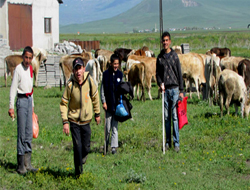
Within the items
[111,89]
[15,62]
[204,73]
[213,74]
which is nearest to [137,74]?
[204,73]

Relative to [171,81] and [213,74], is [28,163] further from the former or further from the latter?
[213,74]

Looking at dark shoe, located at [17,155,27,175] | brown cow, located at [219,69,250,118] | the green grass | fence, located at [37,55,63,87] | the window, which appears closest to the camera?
the green grass

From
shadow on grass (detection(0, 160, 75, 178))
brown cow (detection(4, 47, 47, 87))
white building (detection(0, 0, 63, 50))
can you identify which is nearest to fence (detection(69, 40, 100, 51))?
white building (detection(0, 0, 63, 50))

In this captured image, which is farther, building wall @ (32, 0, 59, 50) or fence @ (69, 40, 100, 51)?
fence @ (69, 40, 100, 51)

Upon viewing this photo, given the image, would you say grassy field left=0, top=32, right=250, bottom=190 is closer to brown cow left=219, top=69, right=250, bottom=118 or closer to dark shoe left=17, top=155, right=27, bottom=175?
dark shoe left=17, top=155, right=27, bottom=175

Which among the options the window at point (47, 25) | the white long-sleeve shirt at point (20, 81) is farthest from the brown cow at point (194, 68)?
the window at point (47, 25)

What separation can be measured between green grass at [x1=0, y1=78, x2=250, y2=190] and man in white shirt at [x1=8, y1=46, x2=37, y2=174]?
1.48 ft

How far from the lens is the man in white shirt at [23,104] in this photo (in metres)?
6.83

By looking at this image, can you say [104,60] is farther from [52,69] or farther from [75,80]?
[75,80]

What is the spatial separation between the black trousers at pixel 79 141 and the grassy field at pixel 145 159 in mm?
288

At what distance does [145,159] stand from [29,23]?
3103 cm

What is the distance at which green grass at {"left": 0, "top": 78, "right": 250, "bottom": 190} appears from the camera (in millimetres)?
6566

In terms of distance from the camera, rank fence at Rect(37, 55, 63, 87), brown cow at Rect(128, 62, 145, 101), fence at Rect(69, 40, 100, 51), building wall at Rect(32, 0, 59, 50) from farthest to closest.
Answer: fence at Rect(69, 40, 100, 51), building wall at Rect(32, 0, 59, 50), fence at Rect(37, 55, 63, 87), brown cow at Rect(128, 62, 145, 101)

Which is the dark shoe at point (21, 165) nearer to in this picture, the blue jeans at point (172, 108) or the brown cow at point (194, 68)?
the blue jeans at point (172, 108)
